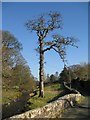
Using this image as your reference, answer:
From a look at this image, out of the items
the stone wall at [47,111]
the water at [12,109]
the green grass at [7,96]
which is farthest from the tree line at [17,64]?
the stone wall at [47,111]

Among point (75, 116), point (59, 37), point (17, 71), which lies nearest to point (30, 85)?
point (17, 71)

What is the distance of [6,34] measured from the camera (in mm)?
40375

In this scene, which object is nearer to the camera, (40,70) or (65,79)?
(40,70)

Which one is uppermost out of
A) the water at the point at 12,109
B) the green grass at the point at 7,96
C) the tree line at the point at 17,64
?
the tree line at the point at 17,64

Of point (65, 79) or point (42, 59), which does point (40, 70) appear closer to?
point (42, 59)

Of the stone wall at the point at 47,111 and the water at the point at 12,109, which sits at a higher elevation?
the stone wall at the point at 47,111

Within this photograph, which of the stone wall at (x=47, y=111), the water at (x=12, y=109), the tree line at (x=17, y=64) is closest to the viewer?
the stone wall at (x=47, y=111)

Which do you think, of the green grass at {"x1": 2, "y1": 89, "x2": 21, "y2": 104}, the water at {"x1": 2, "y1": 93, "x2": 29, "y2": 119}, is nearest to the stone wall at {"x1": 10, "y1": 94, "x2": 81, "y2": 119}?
the water at {"x1": 2, "y1": 93, "x2": 29, "y2": 119}

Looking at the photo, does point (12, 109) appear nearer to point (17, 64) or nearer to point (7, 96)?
point (7, 96)

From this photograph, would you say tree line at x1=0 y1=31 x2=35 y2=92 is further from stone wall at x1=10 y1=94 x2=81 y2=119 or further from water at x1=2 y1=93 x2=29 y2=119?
stone wall at x1=10 y1=94 x2=81 y2=119

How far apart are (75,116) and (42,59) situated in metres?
12.5

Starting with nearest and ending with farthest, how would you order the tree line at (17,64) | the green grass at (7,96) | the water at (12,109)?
the water at (12,109) < the green grass at (7,96) < the tree line at (17,64)

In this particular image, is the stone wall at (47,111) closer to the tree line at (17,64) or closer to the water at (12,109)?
the water at (12,109)

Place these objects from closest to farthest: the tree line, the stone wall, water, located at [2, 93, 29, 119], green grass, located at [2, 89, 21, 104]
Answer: the stone wall
water, located at [2, 93, 29, 119]
green grass, located at [2, 89, 21, 104]
the tree line
